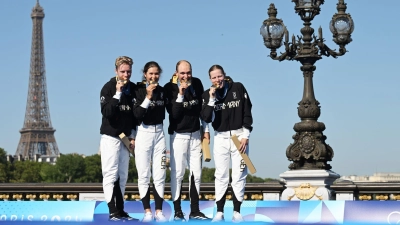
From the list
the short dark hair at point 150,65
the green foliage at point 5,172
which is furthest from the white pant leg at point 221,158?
the green foliage at point 5,172

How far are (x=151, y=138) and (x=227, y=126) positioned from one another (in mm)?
1013

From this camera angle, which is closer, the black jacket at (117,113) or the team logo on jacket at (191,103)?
the black jacket at (117,113)

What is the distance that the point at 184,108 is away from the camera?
13.6 m

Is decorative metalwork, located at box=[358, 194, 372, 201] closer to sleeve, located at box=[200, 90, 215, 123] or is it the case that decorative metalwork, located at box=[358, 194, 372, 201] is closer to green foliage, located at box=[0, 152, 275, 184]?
sleeve, located at box=[200, 90, 215, 123]

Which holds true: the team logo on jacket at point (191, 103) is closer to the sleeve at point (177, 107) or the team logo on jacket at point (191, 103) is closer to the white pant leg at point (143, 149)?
the sleeve at point (177, 107)

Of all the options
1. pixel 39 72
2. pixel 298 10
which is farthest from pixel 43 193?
pixel 39 72

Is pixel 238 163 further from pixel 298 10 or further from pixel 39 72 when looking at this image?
pixel 39 72

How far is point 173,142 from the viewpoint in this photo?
13.6 metres

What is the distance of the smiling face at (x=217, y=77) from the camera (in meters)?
13.4

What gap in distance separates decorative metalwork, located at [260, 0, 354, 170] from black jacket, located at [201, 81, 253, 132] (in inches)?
345

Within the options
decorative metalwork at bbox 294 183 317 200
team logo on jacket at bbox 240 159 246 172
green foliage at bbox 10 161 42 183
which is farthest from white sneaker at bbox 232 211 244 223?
green foliage at bbox 10 161 42 183

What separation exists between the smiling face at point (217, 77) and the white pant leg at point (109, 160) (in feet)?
4.81

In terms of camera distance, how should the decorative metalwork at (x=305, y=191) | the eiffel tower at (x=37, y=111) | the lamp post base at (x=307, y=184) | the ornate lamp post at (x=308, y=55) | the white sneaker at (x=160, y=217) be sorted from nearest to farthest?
the white sneaker at (x=160, y=217), the lamp post base at (x=307, y=184), the decorative metalwork at (x=305, y=191), the ornate lamp post at (x=308, y=55), the eiffel tower at (x=37, y=111)

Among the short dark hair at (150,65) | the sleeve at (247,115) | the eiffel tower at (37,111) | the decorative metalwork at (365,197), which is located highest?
the eiffel tower at (37,111)
